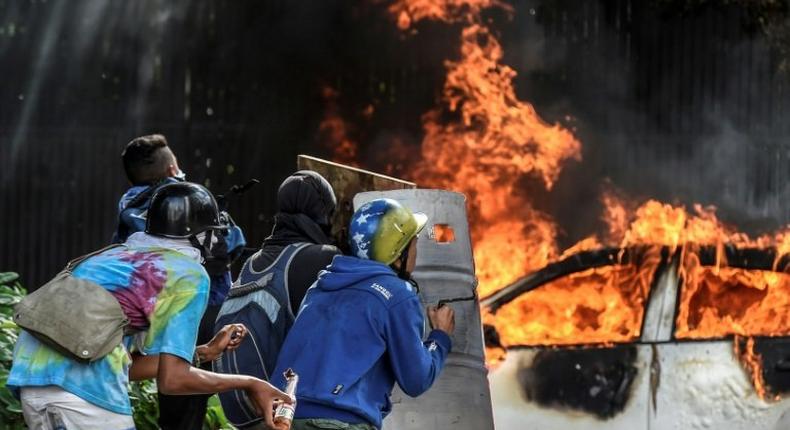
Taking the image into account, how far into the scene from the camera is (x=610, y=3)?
1223cm

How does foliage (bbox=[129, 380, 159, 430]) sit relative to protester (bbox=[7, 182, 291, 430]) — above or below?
below

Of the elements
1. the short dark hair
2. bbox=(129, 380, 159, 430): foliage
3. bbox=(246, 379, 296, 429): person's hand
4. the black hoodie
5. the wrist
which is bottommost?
bbox=(129, 380, 159, 430): foliage

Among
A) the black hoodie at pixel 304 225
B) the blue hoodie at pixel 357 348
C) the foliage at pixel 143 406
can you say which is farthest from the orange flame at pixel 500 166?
the blue hoodie at pixel 357 348

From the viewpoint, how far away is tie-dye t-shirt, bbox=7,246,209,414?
405cm

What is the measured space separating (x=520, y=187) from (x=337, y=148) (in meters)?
1.64

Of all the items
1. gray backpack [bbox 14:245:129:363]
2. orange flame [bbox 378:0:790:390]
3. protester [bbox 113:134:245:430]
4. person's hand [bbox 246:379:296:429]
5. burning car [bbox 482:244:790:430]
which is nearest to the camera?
gray backpack [bbox 14:245:129:363]

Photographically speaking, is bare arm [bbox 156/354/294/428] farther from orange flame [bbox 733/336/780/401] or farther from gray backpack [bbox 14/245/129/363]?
orange flame [bbox 733/336/780/401]

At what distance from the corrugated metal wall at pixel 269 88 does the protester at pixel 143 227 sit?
536 cm

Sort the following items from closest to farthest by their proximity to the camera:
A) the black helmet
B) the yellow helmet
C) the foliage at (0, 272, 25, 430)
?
the black helmet
the yellow helmet
the foliage at (0, 272, 25, 430)

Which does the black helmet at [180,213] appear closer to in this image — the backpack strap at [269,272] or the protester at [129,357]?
the protester at [129,357]

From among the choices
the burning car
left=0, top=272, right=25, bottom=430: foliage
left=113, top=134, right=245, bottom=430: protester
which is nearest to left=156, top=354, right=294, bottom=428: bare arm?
left=113, top=134, right=245, bottom=430: protester

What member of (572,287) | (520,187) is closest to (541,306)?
(572,287)

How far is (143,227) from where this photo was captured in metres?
5.97

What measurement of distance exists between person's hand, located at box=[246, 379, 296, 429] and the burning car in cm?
364
